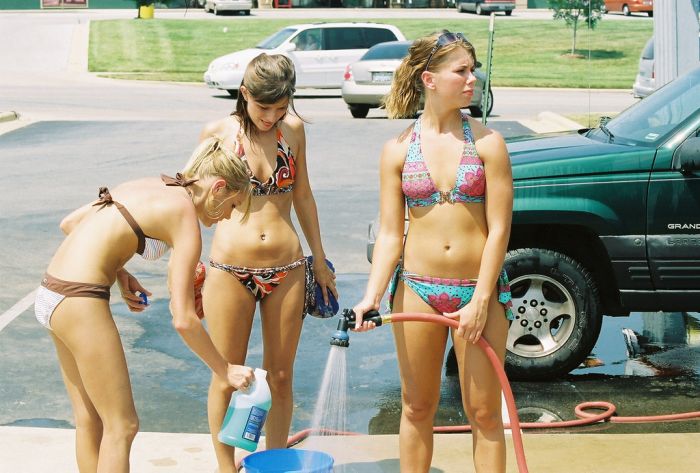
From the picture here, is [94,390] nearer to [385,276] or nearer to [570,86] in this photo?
[385,276]

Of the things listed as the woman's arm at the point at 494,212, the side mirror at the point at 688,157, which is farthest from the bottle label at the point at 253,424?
the side mirror at the point at 688,157

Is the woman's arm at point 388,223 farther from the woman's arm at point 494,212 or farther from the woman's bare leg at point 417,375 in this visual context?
the woman's arm at point 494,212

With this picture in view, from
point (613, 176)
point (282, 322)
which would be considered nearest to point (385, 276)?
point (282, 322)

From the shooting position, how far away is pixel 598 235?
7.00 metres

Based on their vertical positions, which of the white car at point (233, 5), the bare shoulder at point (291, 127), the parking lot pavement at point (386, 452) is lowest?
the parking lot pavement at point (386, 452)

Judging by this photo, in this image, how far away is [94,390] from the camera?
4.34m

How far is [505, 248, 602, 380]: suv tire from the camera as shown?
714cm

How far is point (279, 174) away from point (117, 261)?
100 centimetres

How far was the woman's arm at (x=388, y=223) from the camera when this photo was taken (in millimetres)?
4617

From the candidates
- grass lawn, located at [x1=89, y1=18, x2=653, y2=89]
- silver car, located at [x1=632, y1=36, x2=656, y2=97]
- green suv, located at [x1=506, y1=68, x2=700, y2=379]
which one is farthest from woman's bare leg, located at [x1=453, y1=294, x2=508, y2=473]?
grass lawn, located at [x1=89, y1=18, x2=653, y2=89]

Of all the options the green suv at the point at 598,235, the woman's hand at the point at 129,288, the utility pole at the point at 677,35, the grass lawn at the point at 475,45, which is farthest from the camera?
the grass lawn at the point at 475,45

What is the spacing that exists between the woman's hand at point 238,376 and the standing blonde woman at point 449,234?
493 mm

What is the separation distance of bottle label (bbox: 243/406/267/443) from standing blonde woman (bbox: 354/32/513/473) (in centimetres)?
52

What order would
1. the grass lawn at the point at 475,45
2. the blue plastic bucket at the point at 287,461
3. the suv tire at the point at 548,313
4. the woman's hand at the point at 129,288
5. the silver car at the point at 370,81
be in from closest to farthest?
the blue plastic bucket at the point at 287,461 → the woman's hand at the point at 129,288 → the suv tire at the point at 548,313 → the silver car at the point at 370,81 → the grass lawn at the point at 475,45
